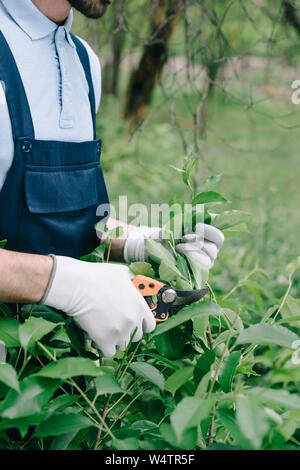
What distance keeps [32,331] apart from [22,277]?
9.0 inches

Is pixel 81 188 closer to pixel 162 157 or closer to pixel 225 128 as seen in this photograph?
pixel 162 157

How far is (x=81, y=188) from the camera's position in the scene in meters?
1.23

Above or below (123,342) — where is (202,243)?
above

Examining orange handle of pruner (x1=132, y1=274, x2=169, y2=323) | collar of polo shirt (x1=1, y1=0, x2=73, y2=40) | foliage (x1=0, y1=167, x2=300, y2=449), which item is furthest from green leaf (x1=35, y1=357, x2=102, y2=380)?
collar of polo shirt (x1=1, y1=0, x2=73, y2=40)

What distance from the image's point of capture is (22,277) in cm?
92

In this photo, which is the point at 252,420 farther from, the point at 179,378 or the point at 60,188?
the point at 60,188

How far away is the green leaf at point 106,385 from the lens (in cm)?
72

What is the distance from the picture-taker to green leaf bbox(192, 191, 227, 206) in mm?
965

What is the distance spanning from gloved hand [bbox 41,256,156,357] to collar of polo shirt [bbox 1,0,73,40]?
57 cm

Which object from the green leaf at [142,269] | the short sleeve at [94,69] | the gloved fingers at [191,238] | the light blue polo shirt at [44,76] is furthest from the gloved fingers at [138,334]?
the short sleeve at [94,69]

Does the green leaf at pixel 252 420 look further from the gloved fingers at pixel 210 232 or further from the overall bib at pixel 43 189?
the overall bib at pixel 43 189

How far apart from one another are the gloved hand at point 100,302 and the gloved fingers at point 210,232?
0.19 metres

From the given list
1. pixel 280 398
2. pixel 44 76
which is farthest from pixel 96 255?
pixel 280 398

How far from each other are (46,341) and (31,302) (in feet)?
0.30
